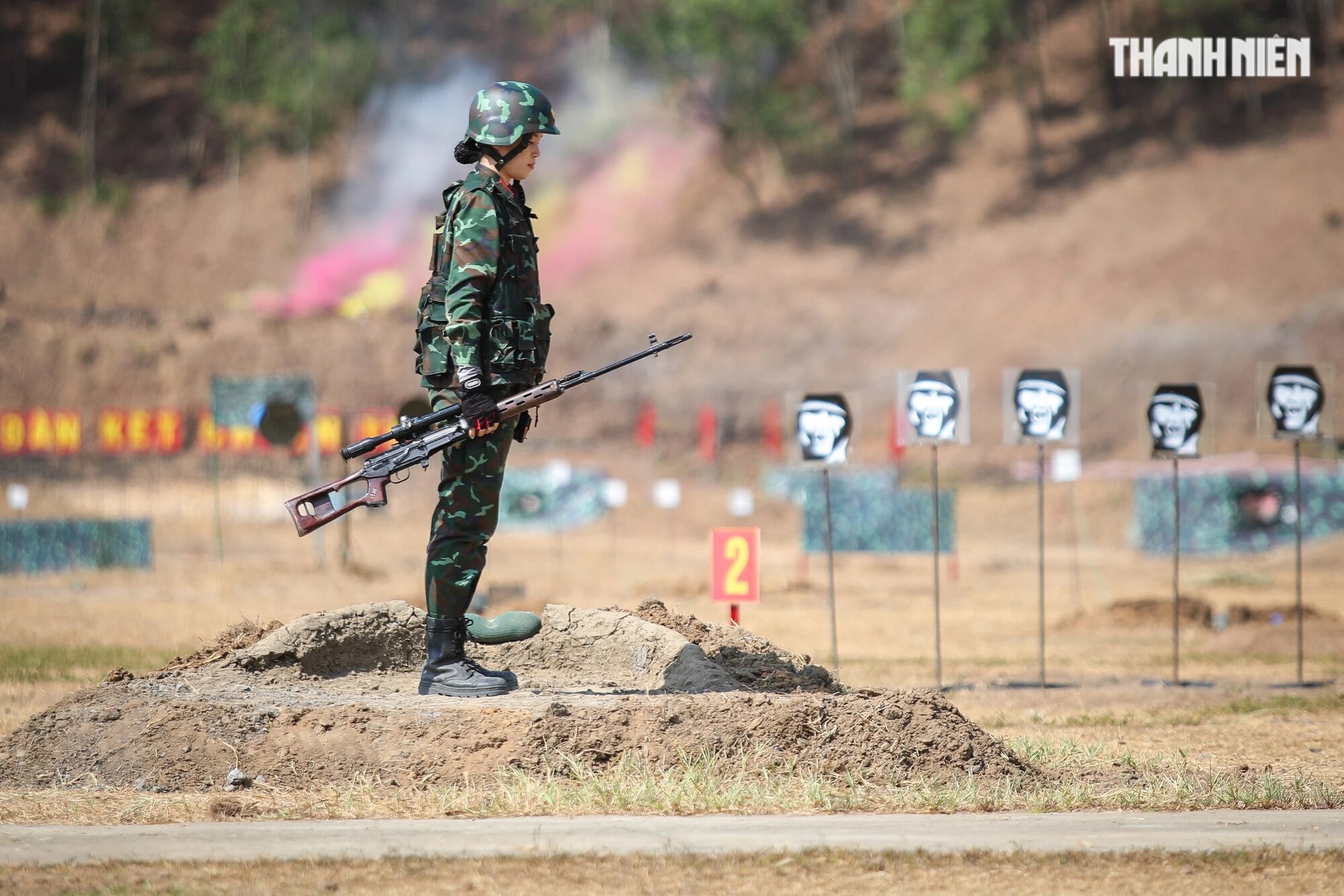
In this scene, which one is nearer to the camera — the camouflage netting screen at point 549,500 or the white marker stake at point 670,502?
the white marker stake at point 670,502

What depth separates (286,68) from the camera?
2781 inches

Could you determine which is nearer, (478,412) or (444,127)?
(478,412)

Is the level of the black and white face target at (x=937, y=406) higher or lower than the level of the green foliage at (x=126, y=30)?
lower

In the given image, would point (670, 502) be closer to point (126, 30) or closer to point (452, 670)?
point (452, 670)

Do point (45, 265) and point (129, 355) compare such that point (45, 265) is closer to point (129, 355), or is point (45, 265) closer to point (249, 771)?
point (129, 355)

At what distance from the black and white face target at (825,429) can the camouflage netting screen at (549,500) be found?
27346 millimetres

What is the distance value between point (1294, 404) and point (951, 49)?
47.8m

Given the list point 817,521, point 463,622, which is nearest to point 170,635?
point 463,622

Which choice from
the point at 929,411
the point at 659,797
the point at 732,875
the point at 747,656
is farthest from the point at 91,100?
the point at 732,875

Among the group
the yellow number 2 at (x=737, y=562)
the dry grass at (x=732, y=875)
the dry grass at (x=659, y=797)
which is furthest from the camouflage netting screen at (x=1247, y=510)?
the dry grass at (x=732, y=875)

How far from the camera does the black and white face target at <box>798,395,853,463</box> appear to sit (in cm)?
1518

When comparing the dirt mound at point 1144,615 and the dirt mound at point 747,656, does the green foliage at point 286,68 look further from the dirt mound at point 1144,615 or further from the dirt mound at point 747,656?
the dirt mound at point 747,656

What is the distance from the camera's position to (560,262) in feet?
202

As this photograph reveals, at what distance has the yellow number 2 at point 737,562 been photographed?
13.1 meters
